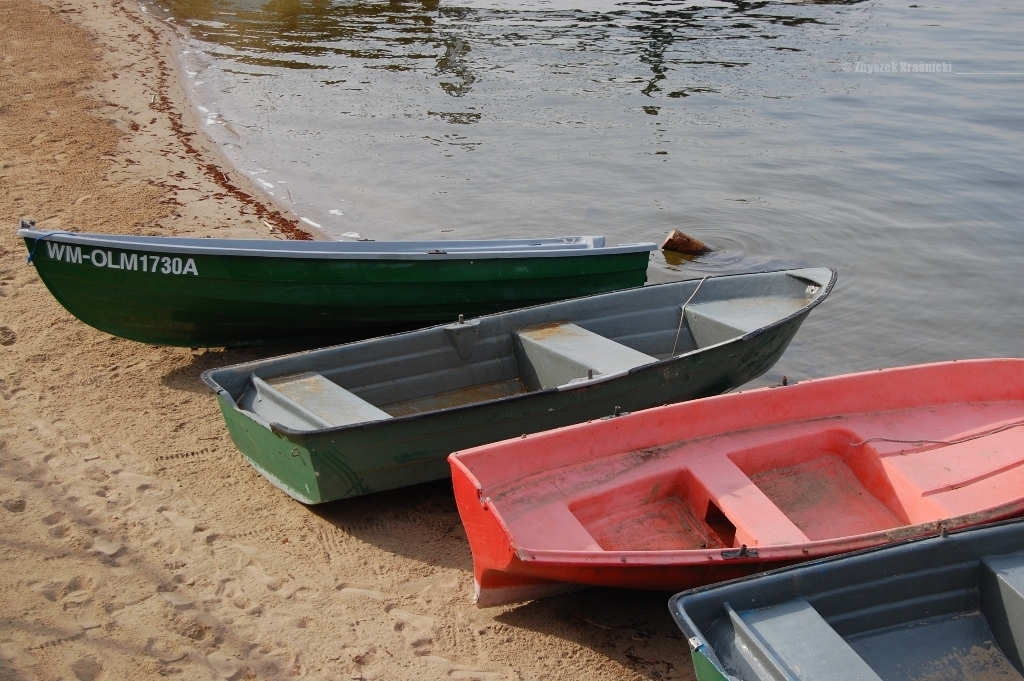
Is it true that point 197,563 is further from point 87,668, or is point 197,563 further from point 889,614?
point 889,614

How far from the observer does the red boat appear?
4.88m

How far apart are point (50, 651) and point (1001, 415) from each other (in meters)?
6.18

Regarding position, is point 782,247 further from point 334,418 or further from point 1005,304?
point 334,418

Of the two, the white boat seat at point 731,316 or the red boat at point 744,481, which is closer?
the red boat at point 744,481

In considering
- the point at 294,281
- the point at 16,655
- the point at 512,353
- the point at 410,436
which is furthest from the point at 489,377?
the point at 16,655

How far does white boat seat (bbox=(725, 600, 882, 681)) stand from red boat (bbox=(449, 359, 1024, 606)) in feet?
1.63

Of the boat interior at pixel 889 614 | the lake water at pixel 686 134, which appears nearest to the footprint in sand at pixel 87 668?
the boat interior at pixel 889 614

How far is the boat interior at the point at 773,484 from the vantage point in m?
5.27

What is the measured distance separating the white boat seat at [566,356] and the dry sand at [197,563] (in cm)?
123

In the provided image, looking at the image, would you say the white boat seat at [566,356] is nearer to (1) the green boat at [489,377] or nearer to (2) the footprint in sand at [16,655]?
(1) the green boat at [489,377]

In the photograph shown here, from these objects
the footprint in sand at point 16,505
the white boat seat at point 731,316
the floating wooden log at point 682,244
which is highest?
the white boat seat at point 731,316

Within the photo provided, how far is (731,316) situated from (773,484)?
1.92 metres

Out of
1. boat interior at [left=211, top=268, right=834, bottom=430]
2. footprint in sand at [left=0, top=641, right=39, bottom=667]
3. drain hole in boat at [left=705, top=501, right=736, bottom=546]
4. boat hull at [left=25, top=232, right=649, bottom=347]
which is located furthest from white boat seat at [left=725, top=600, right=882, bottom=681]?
boat hull at [left=25, top=232, right=649, bottom=347]

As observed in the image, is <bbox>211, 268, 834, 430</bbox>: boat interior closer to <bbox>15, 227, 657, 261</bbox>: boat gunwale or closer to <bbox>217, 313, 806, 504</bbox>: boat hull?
<bbox>217, 313, 806, 504</bbox>: boat hull
